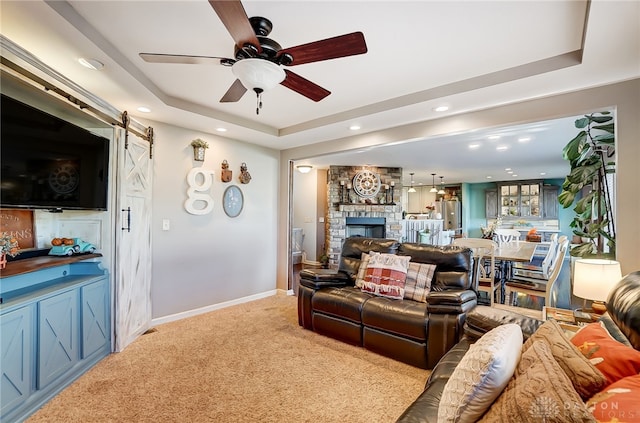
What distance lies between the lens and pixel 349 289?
3371 mm

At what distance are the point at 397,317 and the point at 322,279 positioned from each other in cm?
100

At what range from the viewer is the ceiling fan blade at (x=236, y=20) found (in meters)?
1.38

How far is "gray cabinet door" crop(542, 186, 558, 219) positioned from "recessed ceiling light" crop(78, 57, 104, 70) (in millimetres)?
11318

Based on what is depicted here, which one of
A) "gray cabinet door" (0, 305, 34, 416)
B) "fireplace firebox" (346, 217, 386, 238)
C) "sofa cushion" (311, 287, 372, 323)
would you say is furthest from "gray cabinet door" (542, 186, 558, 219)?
"gray cabinet door" (0, 305, 34, 416)

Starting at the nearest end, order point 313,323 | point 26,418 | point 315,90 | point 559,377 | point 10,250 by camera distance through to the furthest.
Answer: point 559,377
point 26,418
point 10,250
point 315,90
point 313,323

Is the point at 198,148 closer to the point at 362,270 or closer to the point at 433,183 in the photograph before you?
the point at 362,270

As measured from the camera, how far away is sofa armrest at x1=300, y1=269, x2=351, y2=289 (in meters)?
3.43

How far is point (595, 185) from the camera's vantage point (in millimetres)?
3184

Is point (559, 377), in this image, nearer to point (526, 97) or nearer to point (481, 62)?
point (481, 62)

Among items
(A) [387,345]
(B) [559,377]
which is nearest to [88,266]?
(A) [387,345]

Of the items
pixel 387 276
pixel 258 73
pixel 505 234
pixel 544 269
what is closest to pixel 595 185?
pixel 544 269

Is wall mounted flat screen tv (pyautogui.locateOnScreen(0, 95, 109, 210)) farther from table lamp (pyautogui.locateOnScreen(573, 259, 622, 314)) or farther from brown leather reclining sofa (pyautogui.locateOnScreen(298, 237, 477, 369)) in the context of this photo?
table lamp (pyautogui.locateOnScreen(573, 259, 622, 314))

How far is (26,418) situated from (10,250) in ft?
3.57

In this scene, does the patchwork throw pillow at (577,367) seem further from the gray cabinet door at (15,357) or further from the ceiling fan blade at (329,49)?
the gray cabinet door at (15,357)
